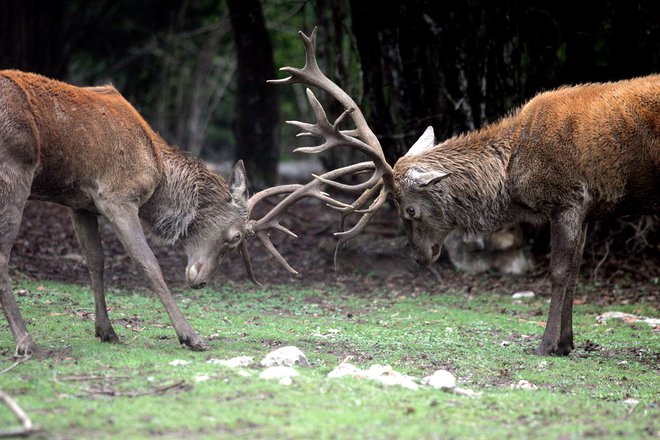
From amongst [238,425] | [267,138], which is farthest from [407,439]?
[267,138]

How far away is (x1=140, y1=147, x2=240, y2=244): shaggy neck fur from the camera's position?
306 inches

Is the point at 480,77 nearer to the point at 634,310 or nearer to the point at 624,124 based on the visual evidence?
the point at 634,310

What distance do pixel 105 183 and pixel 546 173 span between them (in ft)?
11.9

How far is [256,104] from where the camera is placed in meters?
15.9

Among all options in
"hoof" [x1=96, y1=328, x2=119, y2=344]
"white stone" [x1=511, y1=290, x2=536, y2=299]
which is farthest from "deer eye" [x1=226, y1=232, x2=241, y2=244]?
"white stone" [x1=511, y1=290, x2=536, y2=299]

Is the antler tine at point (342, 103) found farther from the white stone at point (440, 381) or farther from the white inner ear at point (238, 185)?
the white stone at point (440, 381)

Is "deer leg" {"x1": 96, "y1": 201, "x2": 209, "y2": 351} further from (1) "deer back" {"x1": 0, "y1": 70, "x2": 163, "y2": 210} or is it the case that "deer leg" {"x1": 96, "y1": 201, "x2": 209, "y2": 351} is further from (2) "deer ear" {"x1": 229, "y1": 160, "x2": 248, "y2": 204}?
(2) "deer ear" {"x1": 229, "y1": 160, "x2": 248, "y2": 204}

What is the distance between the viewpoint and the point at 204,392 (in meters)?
5.40

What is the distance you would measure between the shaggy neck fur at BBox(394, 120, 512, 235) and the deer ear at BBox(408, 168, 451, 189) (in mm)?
56

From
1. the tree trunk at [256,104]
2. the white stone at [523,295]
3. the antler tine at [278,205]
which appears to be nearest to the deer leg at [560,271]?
the antler tine at [278,205]

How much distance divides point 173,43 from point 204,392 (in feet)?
60.2

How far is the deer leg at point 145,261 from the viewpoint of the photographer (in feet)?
22.8

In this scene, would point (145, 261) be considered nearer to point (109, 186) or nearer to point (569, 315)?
point (109, 186)

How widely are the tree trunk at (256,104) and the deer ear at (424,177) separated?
7.43 metres
